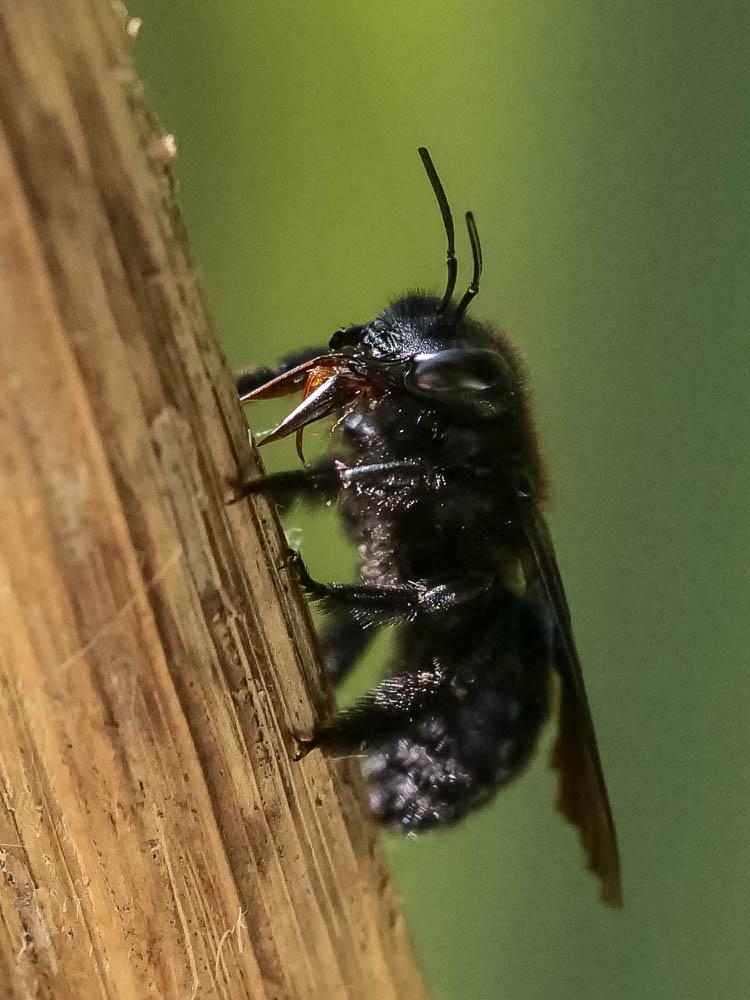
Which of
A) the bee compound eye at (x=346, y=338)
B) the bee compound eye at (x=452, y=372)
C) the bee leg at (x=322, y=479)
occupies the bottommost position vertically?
the bee leg at (x=322, y=479)

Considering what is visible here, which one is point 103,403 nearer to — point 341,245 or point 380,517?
point 380,517

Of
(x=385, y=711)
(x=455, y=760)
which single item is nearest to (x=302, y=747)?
(x=385, y=711)

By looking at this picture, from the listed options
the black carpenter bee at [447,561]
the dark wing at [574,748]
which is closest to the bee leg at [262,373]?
the black carpenter bee at [447,561]

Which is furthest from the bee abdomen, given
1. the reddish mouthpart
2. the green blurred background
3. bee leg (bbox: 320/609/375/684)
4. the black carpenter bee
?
the green blurred background

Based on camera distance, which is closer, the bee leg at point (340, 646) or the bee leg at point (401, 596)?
the bee leg at point (401, 596)

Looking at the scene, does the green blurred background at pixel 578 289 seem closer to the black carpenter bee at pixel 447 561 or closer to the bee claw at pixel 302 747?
the black carpenter bee at pixel 447 561

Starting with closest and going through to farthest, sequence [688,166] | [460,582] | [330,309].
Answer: [460,582] < [688,166] < [330,309]

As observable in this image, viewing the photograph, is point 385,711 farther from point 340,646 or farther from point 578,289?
point 578,289

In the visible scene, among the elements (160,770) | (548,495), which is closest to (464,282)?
(548,495)
